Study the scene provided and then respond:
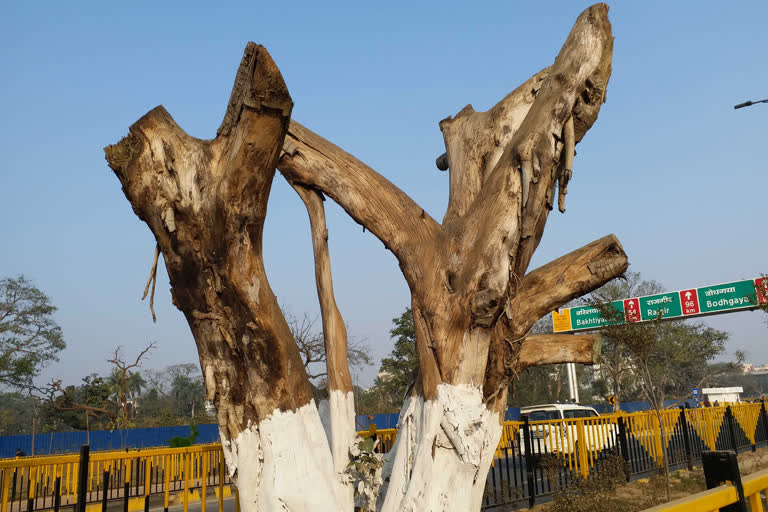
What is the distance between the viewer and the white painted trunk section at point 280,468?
4.18m

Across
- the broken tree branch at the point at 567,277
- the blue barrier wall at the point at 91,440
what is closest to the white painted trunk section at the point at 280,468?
the broken tree branch at the point at 567,277

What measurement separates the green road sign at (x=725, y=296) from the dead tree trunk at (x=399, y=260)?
21637mm

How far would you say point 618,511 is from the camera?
8.93m

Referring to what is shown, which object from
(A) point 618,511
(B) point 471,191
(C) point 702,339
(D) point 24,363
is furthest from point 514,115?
(C) point 702,339

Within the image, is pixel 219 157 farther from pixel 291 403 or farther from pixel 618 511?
pixel 618 511

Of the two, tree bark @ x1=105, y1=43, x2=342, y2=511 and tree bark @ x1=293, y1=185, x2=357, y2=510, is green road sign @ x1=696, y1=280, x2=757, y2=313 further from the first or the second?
tree bark @ x1=105, y1=43, x2=342, y2=511

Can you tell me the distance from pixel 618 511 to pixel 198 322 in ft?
25.0

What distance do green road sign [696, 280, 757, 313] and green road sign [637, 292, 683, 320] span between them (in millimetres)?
963

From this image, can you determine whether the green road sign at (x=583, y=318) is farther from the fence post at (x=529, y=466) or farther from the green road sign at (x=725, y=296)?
the fence post at (x=529, y=466)

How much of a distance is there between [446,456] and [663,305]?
24.5 meters

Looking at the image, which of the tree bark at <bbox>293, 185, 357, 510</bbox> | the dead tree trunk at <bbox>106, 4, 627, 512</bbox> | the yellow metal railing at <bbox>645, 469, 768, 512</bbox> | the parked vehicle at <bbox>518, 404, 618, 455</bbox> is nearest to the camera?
the yellow metal railing at <bbox>645, 469, 768, 512</bbox>

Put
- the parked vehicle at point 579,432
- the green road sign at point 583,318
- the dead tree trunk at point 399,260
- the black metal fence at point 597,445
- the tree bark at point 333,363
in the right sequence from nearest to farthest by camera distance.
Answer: the dead tree trunk at point 399,260 → the tree bark at point 333,363 → the black metal fence at point 597,445 → the parked vehicle at point 579,432 → the green road sign at point 583,318

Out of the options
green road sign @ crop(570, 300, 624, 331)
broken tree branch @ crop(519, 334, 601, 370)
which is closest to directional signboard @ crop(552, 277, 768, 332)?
green road sign @ crop(570, 300, 624, 331)

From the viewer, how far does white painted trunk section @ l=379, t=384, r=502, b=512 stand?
441 cm
